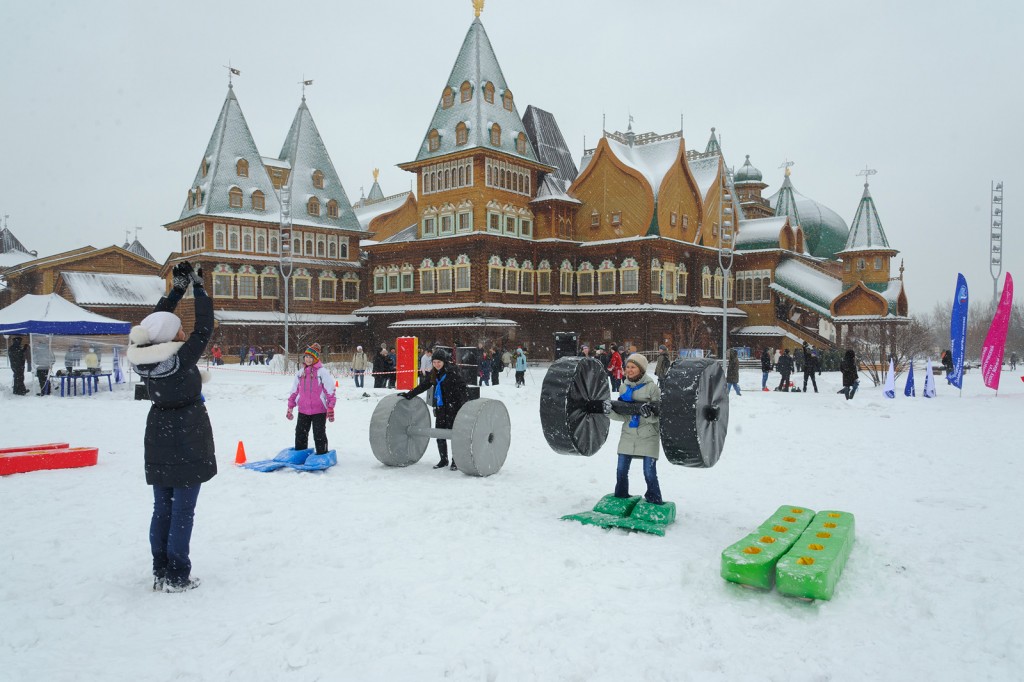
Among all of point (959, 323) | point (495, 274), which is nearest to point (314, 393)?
point (959, 323)

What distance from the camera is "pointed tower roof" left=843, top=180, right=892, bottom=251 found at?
4656 centimetres

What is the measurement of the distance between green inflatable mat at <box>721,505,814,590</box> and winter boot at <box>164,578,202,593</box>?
4051 millimetres

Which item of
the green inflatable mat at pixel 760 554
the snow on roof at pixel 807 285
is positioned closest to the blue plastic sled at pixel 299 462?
the green inflatable mat at pixel 760 554

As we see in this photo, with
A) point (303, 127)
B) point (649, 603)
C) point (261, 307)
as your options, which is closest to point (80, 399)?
point (649, 603)

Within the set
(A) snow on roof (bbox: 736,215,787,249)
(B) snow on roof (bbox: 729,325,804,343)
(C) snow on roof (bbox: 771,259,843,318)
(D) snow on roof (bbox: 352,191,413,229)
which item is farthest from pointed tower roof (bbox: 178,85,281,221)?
(C) snow on roof (bbox: 771,259,843,318)

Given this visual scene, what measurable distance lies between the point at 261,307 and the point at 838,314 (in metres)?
35.3

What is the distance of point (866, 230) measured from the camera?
47031 millimetres

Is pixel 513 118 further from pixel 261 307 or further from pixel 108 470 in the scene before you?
pixel 108 470

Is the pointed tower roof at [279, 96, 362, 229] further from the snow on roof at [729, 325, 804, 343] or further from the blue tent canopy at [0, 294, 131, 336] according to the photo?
the snow on roof at [729, 325, 804, 343]

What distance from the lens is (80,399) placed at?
20359mm

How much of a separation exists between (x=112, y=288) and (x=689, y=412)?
5119 cm

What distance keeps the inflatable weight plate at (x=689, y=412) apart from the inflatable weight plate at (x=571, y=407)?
1.03 meters

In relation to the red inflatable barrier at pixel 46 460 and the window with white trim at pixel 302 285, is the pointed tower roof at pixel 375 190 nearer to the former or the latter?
the window with white trim at pixel 302 285

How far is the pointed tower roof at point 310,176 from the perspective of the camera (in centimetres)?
4522
